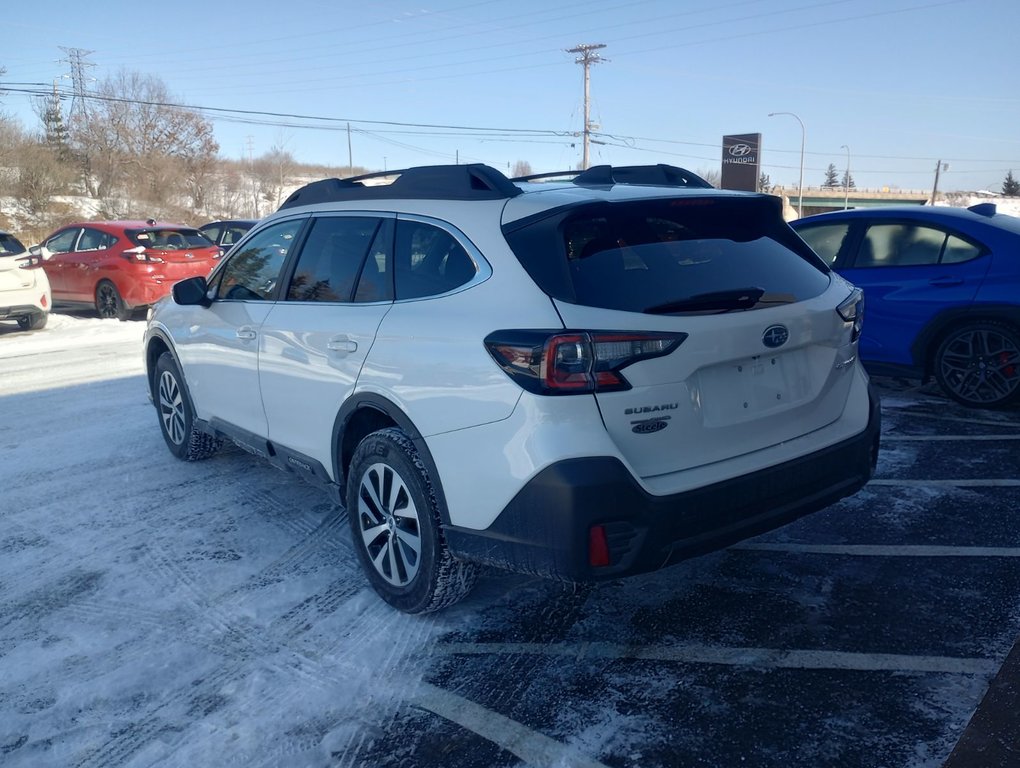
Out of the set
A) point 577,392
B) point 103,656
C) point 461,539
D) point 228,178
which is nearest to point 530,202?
point 577,392

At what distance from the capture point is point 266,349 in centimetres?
430

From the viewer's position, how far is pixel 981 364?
21.2 feet

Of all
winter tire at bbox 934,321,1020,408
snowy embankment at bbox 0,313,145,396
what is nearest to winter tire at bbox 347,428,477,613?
winter tire at bbox 934,321,1020,408

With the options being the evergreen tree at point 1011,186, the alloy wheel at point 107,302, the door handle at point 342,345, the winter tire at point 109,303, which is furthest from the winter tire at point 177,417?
the evergreen tree at point 1011,186

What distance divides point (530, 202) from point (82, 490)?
3.80 m

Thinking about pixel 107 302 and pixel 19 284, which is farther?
pixel 107 302

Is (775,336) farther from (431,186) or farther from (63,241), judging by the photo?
(63,241)

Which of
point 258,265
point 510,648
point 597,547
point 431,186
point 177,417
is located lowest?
point 510,648

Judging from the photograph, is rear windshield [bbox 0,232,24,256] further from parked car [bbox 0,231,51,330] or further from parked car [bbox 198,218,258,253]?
parked car [bbox 198,218,258,253]

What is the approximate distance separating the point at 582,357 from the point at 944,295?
504 centimetres

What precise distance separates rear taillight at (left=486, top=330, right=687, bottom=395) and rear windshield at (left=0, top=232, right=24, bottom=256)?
1195 cm

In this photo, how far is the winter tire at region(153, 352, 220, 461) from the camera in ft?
18.3

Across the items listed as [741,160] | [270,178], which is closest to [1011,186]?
[741,160]

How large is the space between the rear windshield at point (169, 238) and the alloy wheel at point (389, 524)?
463 inches
